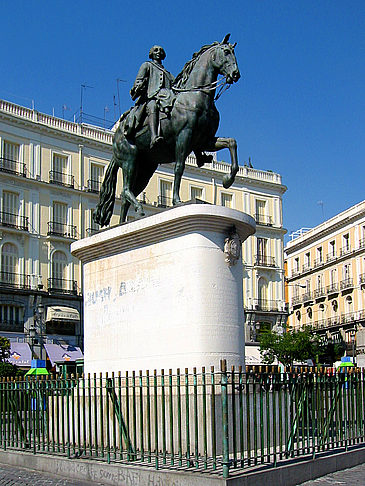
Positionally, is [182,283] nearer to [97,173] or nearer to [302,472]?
[302,472]

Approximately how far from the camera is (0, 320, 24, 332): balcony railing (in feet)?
133

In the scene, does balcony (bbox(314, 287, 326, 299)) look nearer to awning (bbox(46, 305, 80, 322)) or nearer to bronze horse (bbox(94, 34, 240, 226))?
awning (bbox(46, 305, 80, 322))

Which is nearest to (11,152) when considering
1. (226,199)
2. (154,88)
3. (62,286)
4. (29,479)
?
(62,286)

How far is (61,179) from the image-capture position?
4569 centimetres

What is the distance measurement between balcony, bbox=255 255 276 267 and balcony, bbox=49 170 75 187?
1726cm

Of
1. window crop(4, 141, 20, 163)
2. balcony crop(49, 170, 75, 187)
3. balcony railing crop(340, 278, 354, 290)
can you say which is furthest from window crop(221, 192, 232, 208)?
window crop(4, 141, 20, 163)

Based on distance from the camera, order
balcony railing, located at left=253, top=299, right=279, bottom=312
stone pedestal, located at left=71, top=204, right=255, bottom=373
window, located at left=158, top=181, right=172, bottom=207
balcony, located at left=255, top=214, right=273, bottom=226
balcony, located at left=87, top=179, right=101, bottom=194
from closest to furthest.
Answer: stone pedestal, located at left=71, top=204, right=255, bottom=373
balcony, located at left=87, top=179, right=101, bottom=194
window, located at left=158, top=181, right=172, bottom=207
balcony railing, located at left=253, top=299, right=279, bottom=312
balcony, located at left=255, top=214, right=273, bottom=226

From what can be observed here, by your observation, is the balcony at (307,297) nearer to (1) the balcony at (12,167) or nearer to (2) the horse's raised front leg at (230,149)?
(1) the balcony at (12,167)

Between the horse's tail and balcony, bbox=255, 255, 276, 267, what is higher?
balcony, bbox=255, 255, 276, 267

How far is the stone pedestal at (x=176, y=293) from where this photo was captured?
9.08 m

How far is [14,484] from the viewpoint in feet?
27.2

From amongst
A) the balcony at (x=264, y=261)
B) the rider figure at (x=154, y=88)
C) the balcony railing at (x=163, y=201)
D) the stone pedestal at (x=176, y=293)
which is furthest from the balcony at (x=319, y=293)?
the stone pedestal at (x=176, y=293)

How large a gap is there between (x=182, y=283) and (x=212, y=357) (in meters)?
1.08

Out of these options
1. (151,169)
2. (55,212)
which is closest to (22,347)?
(55,212)
